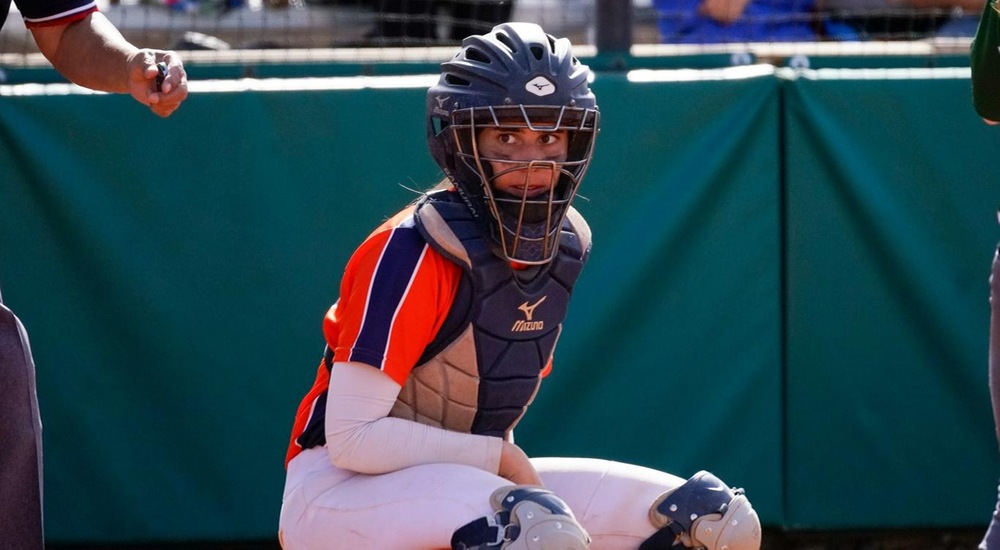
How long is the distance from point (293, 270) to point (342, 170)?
0.35 meters

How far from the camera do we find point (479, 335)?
295 cm

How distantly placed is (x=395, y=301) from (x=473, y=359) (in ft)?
0.81

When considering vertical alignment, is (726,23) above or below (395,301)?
above

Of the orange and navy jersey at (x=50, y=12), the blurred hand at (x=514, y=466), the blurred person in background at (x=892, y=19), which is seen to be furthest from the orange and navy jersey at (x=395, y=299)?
the blurred person in background at (x=892, y=19)

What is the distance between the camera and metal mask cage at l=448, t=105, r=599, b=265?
291 cm

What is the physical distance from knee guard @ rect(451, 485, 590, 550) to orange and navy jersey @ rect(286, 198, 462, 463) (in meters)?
0.34

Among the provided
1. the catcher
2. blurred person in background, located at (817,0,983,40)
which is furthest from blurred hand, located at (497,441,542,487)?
blurred person in background, located at (817,0,983,40)

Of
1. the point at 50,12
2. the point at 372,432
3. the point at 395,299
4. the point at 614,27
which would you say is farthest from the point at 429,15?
the point at 372,432

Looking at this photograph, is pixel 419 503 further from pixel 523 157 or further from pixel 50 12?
pixel 50 12

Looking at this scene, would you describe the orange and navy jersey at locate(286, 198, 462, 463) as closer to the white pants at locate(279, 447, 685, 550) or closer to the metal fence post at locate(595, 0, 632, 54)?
the white pants at locate(279, 447, 685, 550)

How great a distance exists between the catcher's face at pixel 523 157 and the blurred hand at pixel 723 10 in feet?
11.3

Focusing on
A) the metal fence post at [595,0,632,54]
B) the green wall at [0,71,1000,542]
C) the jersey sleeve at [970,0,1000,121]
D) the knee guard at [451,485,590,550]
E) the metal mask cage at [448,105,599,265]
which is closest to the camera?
the knee guard at [451,485,590,550]

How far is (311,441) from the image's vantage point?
3047 mm

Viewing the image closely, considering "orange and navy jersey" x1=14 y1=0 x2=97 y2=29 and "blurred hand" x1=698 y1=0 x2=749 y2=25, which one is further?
"blurred hand" x1=698 y1=0 x2=749 y2=25
